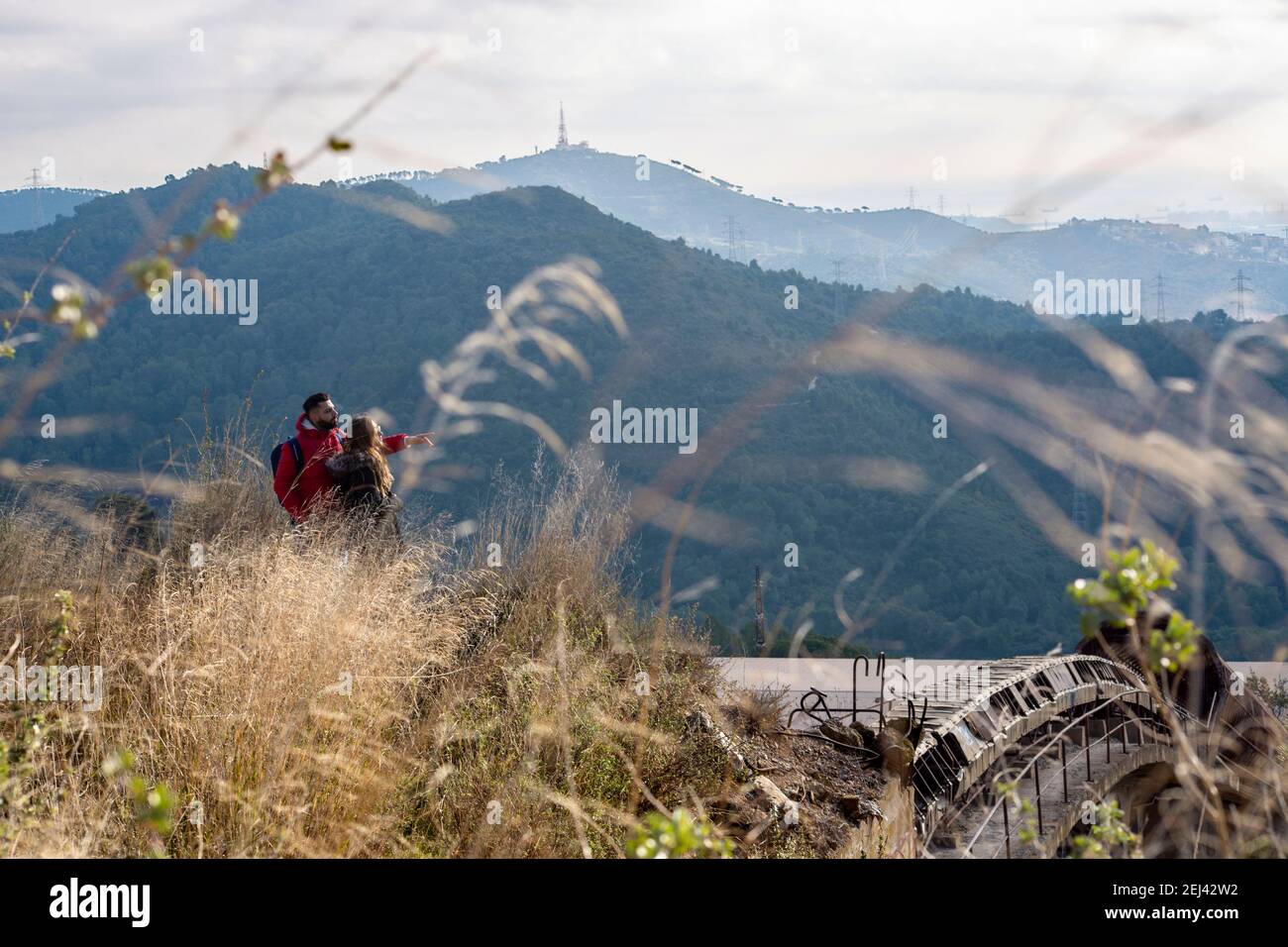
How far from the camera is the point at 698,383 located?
42406 millimetres

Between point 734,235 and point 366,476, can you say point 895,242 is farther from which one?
point 366,476

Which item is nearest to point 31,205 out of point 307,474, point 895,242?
point 895,242

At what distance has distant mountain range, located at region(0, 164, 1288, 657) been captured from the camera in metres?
33.0

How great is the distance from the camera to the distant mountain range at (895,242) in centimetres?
5247

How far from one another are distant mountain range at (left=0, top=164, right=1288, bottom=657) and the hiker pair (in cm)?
2082

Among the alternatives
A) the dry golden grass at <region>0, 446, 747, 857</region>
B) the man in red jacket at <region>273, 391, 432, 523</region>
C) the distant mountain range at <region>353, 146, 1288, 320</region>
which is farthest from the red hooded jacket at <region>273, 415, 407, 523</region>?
the distant mountain range at <region>353, 146, 1288, 320</region>

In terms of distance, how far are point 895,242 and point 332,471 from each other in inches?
2350

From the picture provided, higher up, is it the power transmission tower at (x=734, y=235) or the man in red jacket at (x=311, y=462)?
the power transmission tower at (x=734, y=235)

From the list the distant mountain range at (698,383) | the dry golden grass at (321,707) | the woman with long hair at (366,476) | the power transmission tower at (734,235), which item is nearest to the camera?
the dry golden grass at (321,707)

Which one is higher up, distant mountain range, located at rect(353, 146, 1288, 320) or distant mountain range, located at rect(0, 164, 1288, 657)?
distant mountain range, located at rect(353, 146, 1288, 320)

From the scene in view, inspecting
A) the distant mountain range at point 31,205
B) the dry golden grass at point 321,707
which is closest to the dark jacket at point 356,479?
the dry golden grass at point 321,707

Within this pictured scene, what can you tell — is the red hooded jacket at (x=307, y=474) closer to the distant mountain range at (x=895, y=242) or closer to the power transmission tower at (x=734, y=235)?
the distant mountain range at (x=895, y=242)

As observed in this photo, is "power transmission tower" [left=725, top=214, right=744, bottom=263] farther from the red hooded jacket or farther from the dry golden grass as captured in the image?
the dry golden grass

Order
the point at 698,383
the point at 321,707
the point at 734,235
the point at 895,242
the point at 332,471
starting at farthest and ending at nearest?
the point at 734,235
the point at 895,242
the point at 698,383
the point at 332,471
the point at 321,707
